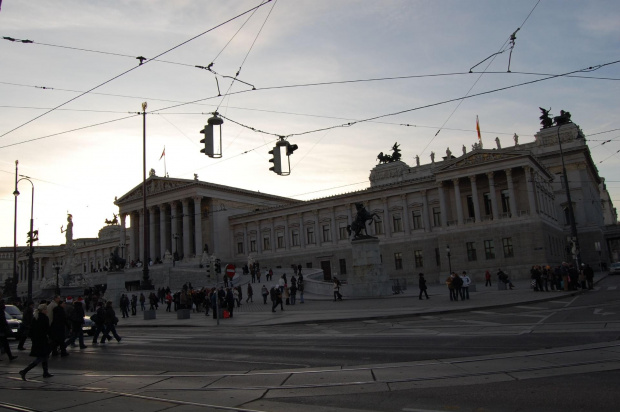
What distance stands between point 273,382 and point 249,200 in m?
82.3

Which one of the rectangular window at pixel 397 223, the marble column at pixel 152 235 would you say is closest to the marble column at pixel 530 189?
the rectangular window at pixel 397 223

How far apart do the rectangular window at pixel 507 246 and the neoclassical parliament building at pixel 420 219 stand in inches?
4.5

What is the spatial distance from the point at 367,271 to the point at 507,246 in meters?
28.5

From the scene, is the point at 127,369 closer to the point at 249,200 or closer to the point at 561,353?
the point at 561,353

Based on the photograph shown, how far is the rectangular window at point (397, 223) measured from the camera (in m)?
70.4

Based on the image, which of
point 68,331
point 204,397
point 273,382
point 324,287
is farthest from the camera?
point 324,287

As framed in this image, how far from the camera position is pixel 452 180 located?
63281 millimetres

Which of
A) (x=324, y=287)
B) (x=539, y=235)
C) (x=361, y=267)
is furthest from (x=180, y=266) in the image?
(x=539, y=235)

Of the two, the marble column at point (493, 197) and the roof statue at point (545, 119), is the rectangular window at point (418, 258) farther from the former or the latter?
the roof statue at point (545, 119)

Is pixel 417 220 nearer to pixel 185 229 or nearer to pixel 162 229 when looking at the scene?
pixel 185 229

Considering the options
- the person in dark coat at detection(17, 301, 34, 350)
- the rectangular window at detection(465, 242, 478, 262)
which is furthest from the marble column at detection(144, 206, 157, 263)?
the person in dark coat at detection(17, 301, 34, 350)

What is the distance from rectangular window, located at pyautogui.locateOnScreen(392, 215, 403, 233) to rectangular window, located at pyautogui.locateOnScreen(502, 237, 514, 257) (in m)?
15.0

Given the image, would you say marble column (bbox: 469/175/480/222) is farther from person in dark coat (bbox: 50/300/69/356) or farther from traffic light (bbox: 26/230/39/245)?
person in dark coat (bbox: 50/300/69/356)

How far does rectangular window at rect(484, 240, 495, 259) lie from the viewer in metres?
59.2
